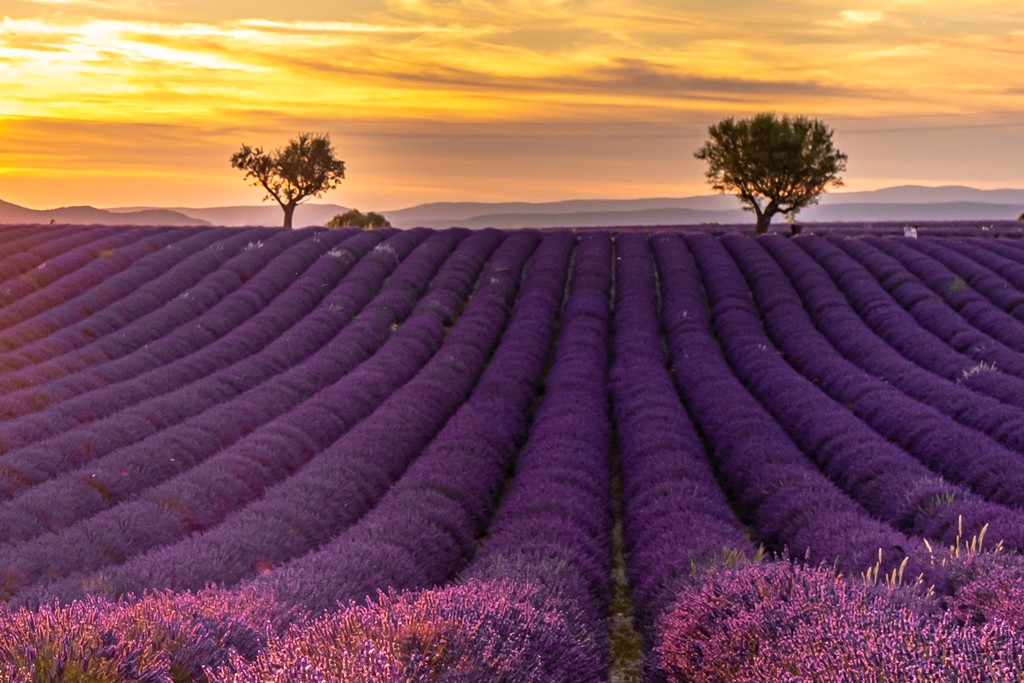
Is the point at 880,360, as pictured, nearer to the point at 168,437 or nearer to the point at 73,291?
the point at 168,437

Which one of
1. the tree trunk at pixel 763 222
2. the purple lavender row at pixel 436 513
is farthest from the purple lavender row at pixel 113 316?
the tree trunk at pixel 763 222

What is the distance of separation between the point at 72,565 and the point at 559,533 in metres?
4.29

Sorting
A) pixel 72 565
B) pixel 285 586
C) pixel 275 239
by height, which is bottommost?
pixel 72 565

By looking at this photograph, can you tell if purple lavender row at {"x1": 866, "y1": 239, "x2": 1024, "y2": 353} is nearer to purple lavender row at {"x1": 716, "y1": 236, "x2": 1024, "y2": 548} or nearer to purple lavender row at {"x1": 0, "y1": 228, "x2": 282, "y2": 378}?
purple lavender row at {"x1": 716, "y1": 236, "x2": 1024, "y2": 548}

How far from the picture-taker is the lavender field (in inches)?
173

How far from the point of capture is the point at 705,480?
10789 millimetres

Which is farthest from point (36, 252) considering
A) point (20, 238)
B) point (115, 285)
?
point (115, 285)

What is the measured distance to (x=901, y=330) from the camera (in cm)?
2031

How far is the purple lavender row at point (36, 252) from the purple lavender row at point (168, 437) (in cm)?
830

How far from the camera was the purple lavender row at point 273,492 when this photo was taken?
772 centimetres

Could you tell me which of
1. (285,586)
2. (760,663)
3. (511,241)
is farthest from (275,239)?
(760,663)

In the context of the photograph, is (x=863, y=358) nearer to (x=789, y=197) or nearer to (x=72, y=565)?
(x=72, y=565)

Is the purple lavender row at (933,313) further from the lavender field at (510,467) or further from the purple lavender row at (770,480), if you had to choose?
the purple lavender row at (770,480)

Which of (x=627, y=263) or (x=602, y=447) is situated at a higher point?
(x=627, y=263)
